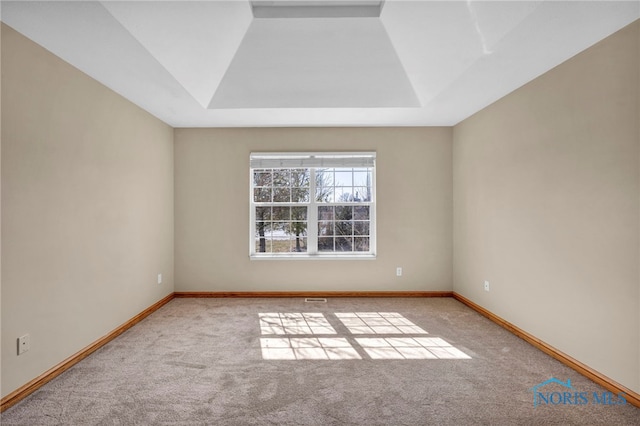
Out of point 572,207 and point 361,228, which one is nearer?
point 572,207

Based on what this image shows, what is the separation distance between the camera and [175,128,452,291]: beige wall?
4297 millimetres

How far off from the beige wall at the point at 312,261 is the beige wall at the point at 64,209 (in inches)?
28.9

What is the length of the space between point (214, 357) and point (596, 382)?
2.88m

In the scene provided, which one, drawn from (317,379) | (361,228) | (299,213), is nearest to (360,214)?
(361,228)

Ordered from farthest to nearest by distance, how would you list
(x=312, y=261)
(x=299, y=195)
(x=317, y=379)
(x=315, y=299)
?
(x=299, y=195)
(x=312, y=261)
(x=315, y=299)
(x=317, y=379)

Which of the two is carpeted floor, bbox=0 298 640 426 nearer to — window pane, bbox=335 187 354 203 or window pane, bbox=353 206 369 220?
window pane, bbox=353 206 369 220

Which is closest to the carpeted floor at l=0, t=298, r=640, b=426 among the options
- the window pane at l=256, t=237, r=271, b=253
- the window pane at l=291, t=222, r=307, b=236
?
the window pane at l=256, t=237, r=271, b=253

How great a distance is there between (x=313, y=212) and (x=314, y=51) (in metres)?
2.19

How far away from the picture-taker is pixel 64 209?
94.2 inches

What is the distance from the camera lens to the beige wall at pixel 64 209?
199 centimetres

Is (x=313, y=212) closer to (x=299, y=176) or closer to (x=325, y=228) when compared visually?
(x=325, y=228)

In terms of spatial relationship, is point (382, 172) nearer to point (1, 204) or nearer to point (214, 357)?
point (214, 357)

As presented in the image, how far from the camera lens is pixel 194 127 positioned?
4277mm

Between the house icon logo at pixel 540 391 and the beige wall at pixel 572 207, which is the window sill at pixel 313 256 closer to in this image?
the beige wall at pixel 572 207
